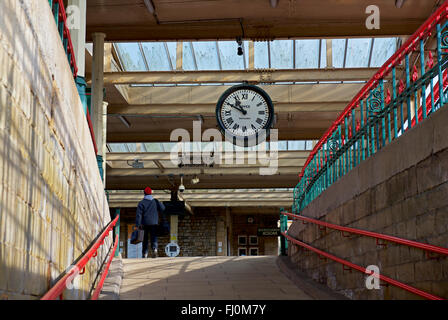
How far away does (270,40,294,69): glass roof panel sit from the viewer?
14.6 m

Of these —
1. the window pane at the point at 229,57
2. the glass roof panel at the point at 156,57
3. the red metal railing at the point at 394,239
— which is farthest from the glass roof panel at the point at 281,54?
the red metal railing at the point at 394,239

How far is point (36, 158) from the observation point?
12.4ft

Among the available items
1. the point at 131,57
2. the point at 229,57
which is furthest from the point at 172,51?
the point at 229,57

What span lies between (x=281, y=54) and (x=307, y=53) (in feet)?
1.96

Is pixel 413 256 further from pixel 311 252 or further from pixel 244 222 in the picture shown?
pixel 244 222

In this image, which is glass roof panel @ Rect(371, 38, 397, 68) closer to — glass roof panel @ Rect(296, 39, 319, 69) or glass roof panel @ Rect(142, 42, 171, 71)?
glass roof panel @ Rect(296, 39, 319, 69)

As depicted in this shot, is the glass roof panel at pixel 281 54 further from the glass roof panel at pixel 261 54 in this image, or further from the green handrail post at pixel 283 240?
the green handrail post at pixel 283 240

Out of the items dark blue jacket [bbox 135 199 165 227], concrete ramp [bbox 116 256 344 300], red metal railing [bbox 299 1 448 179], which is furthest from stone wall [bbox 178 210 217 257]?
red metal railing [bbox 299 1 448 179]

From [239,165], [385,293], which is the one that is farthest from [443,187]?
[239,165]

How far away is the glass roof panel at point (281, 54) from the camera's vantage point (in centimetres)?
1456

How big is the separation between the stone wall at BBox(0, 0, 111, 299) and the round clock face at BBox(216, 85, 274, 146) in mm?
4571

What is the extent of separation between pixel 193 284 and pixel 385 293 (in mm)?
3086

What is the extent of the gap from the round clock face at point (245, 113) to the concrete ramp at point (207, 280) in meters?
1.98

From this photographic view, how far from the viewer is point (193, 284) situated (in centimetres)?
798
